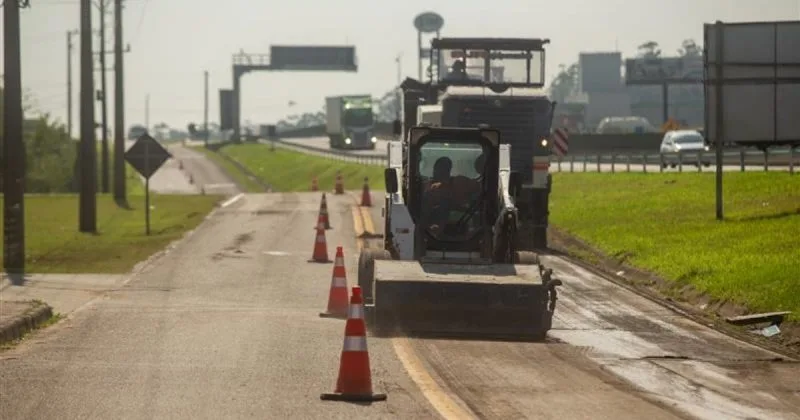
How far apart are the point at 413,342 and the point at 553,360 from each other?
1.78 meters

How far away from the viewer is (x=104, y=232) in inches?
1842

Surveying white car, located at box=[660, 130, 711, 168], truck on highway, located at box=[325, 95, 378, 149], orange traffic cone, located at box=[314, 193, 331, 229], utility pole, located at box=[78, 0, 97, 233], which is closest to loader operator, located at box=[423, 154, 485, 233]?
orange traffic cone, located at box=[314, 193, 331, 229]

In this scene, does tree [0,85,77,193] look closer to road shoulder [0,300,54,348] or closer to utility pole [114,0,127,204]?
utility pole [114,0,127,204]

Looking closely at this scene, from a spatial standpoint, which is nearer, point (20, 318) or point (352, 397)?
point (352, 397)

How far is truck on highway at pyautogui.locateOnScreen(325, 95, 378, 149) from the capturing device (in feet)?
409

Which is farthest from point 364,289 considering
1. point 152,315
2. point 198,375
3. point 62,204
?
point 62,204

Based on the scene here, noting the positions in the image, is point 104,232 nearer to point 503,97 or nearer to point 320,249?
point 320,249

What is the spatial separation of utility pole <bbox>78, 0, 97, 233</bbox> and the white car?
72.1ft

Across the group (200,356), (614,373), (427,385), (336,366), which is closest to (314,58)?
(200,356)

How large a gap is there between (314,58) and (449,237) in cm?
14870

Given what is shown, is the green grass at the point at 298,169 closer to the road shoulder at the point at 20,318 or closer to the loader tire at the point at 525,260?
the road shoulder at the point at 20,318

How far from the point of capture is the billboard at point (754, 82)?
35125 millimetres

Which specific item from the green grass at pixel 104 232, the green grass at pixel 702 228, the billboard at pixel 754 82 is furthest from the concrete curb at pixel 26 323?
the billboard at pixel 754 82

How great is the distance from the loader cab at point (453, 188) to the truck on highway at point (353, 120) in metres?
103
